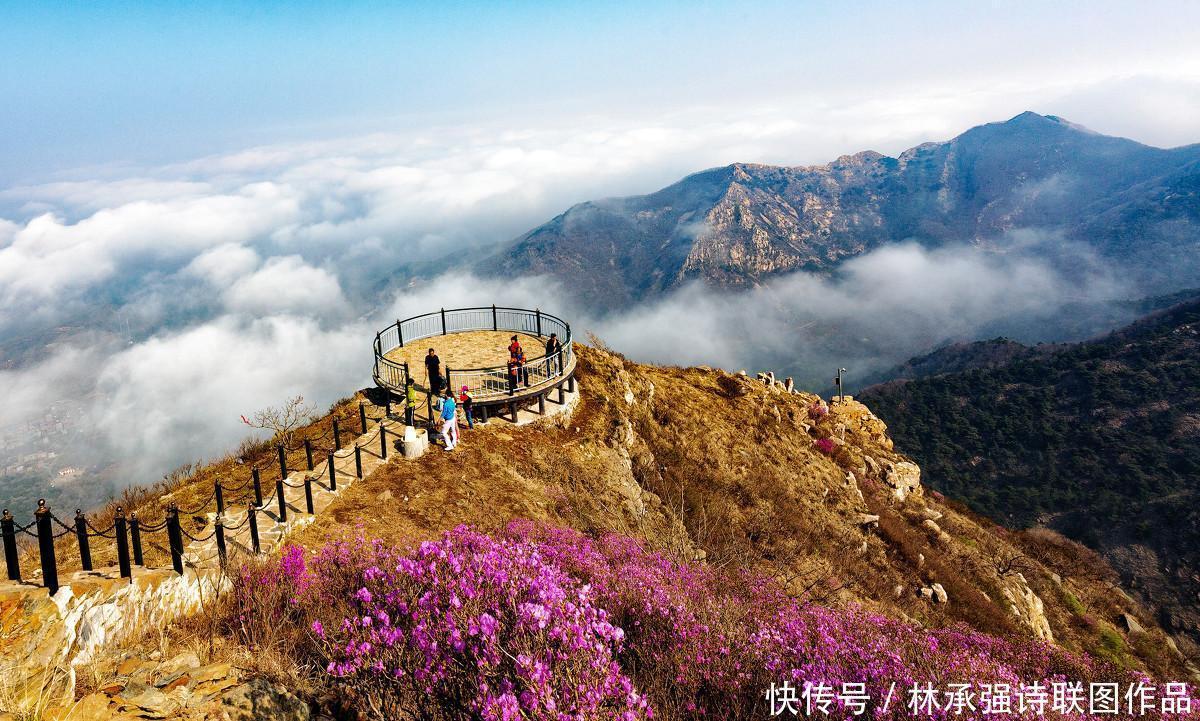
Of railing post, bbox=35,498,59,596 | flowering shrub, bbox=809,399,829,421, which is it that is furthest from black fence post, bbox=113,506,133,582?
flowering shrub, bbox=809,399,829,421

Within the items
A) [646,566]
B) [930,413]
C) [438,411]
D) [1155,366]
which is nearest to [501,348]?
[438,411]

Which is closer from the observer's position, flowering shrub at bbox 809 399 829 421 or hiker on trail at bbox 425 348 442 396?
hiker on trail at bbox 425 348 442 396

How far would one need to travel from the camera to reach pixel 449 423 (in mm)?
14508

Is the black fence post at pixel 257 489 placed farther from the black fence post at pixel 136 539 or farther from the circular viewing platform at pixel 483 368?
the circular viewing platform at pixel 483 368

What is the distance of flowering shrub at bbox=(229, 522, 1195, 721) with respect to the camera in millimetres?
5973

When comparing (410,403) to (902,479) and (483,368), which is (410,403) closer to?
(483,368)

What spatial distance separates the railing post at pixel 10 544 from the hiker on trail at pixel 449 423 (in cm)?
768

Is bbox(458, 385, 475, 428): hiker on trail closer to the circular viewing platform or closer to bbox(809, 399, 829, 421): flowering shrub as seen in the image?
the circular viewing platform

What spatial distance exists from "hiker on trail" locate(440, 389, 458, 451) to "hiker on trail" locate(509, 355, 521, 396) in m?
2.38

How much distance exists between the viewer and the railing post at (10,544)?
6977 mm

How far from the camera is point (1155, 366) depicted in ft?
322

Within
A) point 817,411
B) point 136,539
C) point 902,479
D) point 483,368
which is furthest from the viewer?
point 817,411

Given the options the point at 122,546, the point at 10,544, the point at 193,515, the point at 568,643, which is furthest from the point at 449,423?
the point at 568,643

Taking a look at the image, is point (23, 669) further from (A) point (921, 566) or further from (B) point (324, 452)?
(A) point (921, 566)
